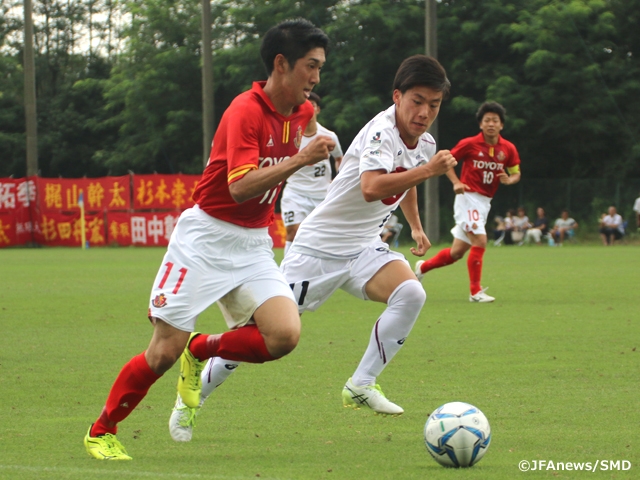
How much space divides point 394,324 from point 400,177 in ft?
3.31

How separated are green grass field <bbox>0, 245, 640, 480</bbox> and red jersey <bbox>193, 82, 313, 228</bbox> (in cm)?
117

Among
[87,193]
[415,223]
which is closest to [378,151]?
[415,223]

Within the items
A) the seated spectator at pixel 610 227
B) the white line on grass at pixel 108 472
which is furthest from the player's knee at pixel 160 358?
the seated spectator at pixel 610 227

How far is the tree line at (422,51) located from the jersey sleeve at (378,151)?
89.6ft

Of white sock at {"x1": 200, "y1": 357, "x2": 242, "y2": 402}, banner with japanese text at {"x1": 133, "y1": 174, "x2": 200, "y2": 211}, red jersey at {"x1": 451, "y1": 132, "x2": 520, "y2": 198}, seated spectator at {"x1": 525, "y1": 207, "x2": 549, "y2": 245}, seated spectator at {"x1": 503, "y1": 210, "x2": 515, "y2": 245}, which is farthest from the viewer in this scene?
banner with japanese text at {"x1": 133, "y1": 174, "x2": 200, "y2": 211}

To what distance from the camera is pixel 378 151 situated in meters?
5.54

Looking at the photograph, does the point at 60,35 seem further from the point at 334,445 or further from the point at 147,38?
the point at 334,445

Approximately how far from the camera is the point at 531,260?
66.4ft

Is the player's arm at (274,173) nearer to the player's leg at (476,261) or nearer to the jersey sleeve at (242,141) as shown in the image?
the jersey sleeve at (242,141)

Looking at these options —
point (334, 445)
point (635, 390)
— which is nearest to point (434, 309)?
point (635, 390)

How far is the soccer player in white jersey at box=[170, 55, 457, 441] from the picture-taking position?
553cm

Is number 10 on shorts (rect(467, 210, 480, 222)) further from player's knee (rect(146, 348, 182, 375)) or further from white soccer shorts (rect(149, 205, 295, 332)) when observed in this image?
player's knee (rect(146, 348, 182, 375))

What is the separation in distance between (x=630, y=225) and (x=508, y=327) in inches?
906

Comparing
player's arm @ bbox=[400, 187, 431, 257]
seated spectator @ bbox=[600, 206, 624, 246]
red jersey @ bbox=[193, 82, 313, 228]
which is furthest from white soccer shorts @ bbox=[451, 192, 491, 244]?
seated spectator @ bbox=[600, 206, 624, 246]
